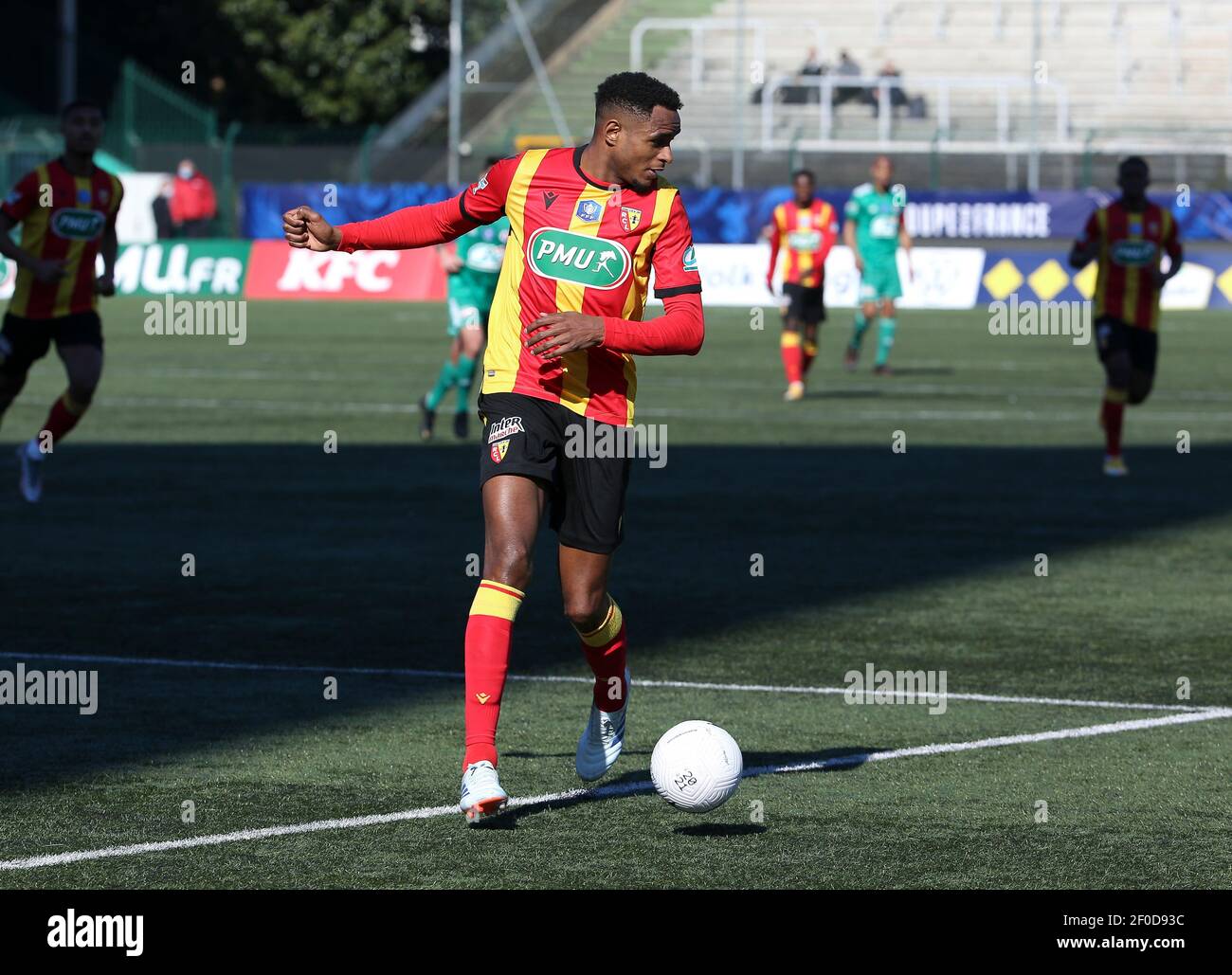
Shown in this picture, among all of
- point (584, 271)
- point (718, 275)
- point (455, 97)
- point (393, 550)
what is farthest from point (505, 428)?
point (455, 97)

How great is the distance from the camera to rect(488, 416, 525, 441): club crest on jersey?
6.92m

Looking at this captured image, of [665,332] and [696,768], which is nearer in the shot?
[696,768]

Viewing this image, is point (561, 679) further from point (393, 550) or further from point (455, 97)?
point (455, 97)

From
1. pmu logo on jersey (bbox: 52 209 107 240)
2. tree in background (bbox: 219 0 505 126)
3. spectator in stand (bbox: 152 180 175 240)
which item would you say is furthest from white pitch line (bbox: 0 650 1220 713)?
tree in background (bbox: 219 0 505 126)

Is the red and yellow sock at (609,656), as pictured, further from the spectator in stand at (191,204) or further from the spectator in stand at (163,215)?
the spectator in stand at (191,204)

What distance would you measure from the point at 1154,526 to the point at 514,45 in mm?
37646

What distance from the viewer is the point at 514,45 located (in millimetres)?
49750

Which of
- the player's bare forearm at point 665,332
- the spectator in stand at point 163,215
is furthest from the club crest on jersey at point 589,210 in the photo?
the spectator in stand at point 163,215

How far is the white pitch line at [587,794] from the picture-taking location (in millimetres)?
6137

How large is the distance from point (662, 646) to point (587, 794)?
9.00 feet

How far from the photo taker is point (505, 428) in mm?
6934

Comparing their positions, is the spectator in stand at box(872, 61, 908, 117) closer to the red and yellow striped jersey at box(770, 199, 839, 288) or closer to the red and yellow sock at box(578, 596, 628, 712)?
the red and yellow striped jersey at box(770, 199, 839, 288)

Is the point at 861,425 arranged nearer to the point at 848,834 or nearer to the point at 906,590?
the point at 906,590
